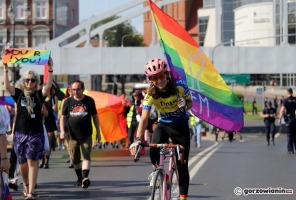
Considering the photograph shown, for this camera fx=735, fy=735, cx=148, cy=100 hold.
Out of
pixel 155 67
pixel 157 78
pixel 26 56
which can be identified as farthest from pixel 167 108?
pixel 26 56

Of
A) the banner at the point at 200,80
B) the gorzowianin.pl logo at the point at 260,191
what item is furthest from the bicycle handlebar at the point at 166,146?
the gorzowianin.pl logo at the point at 260,191

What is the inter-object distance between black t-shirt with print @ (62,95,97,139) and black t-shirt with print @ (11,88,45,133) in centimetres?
146

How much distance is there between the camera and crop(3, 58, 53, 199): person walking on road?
33.3 feet

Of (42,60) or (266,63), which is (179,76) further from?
(266,63)

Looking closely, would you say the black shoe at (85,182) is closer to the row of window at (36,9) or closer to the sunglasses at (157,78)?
the sunglasses at (157,78)

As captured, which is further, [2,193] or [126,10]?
[126,10]

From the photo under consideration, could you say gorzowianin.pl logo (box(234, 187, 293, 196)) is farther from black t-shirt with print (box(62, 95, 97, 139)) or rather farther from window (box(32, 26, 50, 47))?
window (box(32, 26, 50, 47))

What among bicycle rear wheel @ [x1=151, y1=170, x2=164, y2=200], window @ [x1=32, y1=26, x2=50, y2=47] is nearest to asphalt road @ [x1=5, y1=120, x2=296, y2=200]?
bicycle rear wheel @ [x1=151, y1=170, x2=164, y2=200]

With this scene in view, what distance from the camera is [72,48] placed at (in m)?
49.4

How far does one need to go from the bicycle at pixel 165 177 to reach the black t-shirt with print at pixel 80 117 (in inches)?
142

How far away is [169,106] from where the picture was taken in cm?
827

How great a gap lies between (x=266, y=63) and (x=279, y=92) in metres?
61.3

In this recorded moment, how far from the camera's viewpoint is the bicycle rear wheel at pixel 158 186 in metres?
7.40

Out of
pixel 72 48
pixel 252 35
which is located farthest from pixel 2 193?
pixel 252 35
